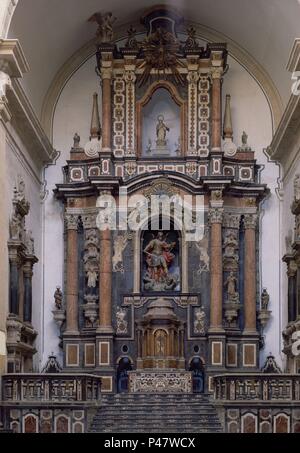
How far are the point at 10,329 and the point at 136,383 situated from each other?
428cm

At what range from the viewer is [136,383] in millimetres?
28766

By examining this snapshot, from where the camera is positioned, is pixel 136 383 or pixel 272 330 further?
pixel 272 330

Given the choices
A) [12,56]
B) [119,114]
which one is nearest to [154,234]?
[119,114]

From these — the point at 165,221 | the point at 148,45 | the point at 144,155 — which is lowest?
the point at 165,221

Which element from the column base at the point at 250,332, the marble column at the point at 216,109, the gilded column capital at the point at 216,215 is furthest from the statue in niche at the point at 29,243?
the column base at the point at 250,332

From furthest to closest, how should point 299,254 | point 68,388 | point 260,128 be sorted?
point 260,128, point 299,254, point 68,388

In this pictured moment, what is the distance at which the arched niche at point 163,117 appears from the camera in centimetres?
3142

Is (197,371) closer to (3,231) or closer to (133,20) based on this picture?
(3,231)

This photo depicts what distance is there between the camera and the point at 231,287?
3058 cm

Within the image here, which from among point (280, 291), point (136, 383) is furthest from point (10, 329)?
point (280, 291)

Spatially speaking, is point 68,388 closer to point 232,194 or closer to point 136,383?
point 136,383

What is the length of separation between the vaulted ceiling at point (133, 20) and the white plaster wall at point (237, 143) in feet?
2.62

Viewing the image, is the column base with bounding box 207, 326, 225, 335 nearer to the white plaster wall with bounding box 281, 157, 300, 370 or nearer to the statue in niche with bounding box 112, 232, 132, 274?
the white plaster wall with bounding box 281, 157, 300, 370

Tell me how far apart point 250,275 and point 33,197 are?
6.45 metres
